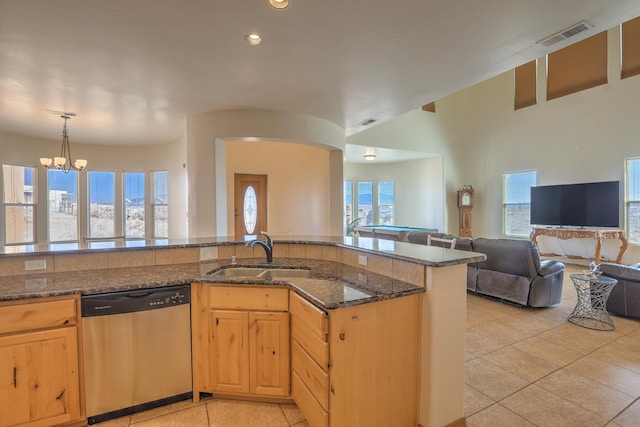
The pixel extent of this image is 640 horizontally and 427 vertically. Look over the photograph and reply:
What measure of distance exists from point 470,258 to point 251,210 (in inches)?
240

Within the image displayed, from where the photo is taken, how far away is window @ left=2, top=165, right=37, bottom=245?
5.83 m

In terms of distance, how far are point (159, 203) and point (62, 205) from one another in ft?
6.09

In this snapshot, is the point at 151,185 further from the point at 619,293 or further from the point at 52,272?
the point at 619,293

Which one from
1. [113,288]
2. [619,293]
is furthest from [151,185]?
[619,293]

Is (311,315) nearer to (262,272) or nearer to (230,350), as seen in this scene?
(230,350)

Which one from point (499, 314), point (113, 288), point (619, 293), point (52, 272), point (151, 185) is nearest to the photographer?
point (113, 288)

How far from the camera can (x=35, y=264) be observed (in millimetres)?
2188

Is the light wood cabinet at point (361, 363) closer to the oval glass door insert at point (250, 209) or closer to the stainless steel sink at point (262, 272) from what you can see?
the stainless steel sink at point (262, 272)

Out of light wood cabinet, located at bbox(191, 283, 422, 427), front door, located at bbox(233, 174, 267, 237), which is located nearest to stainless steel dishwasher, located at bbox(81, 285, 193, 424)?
light wood cabinet, located at bbox(191, 283, 422, 427)

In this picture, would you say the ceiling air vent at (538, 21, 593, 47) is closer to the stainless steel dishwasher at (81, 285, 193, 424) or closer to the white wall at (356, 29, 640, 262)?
the stainless steel dishwasher at (81, 285, 193, 424)

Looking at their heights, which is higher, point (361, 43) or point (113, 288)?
point (361, 43)

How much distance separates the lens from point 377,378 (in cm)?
164

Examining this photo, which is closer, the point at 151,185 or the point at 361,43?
the point at 361,43

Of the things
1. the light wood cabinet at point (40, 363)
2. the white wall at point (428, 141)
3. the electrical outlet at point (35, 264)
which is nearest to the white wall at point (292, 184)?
the white wall at point (428, 141)
